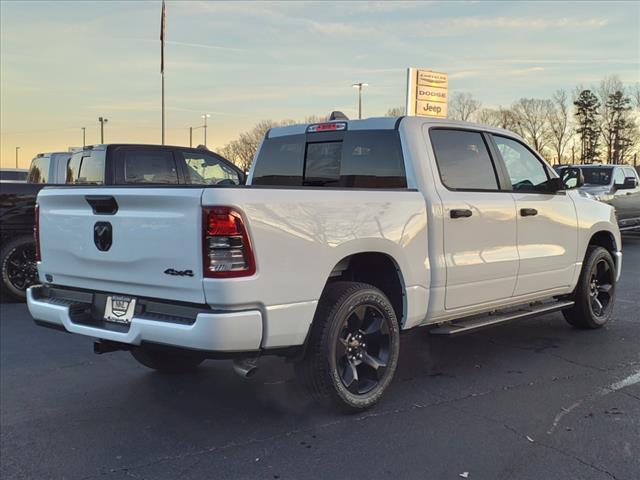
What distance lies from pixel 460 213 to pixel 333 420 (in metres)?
1.77

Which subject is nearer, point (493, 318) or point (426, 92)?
point (493, 318)

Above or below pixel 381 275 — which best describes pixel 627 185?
above

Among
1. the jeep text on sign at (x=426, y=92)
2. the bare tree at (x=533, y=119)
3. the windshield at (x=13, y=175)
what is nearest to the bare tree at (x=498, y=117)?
the bare tree at (x=533, y=119)

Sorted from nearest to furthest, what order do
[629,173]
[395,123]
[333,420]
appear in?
[333,420] < [395,123] < [629,173]

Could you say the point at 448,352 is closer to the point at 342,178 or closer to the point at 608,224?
the point at 342,178

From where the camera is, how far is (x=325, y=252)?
381 centimetres

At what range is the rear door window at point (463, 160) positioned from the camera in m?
4.86

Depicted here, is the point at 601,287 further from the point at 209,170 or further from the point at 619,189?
the point at 619,189

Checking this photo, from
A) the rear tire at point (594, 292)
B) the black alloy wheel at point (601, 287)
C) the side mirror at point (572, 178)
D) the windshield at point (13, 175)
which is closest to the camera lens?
the side mirror at point (572, 178)

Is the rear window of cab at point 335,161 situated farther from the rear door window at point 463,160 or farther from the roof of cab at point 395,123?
the rear door window at point 463,160

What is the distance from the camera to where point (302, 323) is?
3.71m

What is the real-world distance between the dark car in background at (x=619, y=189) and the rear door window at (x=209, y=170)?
28.3 feet

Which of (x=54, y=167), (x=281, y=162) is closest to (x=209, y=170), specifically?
(x=54, y=167)

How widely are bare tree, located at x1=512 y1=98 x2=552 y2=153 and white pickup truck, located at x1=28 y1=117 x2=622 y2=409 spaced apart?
218 feet
